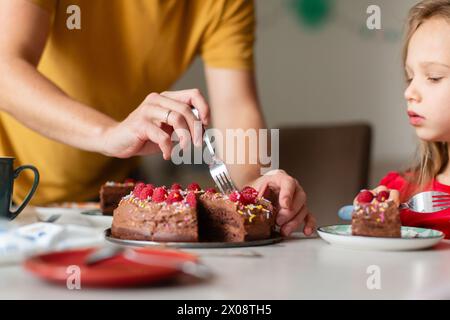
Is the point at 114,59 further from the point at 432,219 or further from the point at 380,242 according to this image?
the point at 380,242

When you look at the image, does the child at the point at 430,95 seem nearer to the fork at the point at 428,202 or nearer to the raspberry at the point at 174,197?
the fork at the point at 428,202

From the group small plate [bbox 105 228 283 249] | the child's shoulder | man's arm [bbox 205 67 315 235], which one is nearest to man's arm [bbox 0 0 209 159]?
small plate [bbox 105 228 283 249]

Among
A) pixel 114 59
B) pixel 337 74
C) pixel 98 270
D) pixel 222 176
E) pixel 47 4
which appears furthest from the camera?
pixel 337 74

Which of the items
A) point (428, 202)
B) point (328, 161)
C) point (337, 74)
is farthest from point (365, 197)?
point (337, 74)

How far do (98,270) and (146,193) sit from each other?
369 millimetres

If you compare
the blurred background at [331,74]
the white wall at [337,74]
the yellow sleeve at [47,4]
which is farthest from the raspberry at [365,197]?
the white wall at [337,74]

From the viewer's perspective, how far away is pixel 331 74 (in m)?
3.55

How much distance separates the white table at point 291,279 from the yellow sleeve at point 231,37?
988 millimetres

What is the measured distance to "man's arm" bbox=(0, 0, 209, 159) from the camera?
1060mm

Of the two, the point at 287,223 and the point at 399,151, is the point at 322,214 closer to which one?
the point at 399,151

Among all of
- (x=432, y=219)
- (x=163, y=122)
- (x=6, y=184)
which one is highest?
(x=163, y=122)

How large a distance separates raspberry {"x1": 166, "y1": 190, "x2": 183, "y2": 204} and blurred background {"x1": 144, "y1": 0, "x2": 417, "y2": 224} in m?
2.29

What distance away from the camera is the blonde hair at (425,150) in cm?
145

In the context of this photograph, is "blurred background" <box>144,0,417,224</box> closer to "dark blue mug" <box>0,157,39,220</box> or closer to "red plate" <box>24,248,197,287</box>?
"dark blue mug" <box>0,157,39,220</box>
